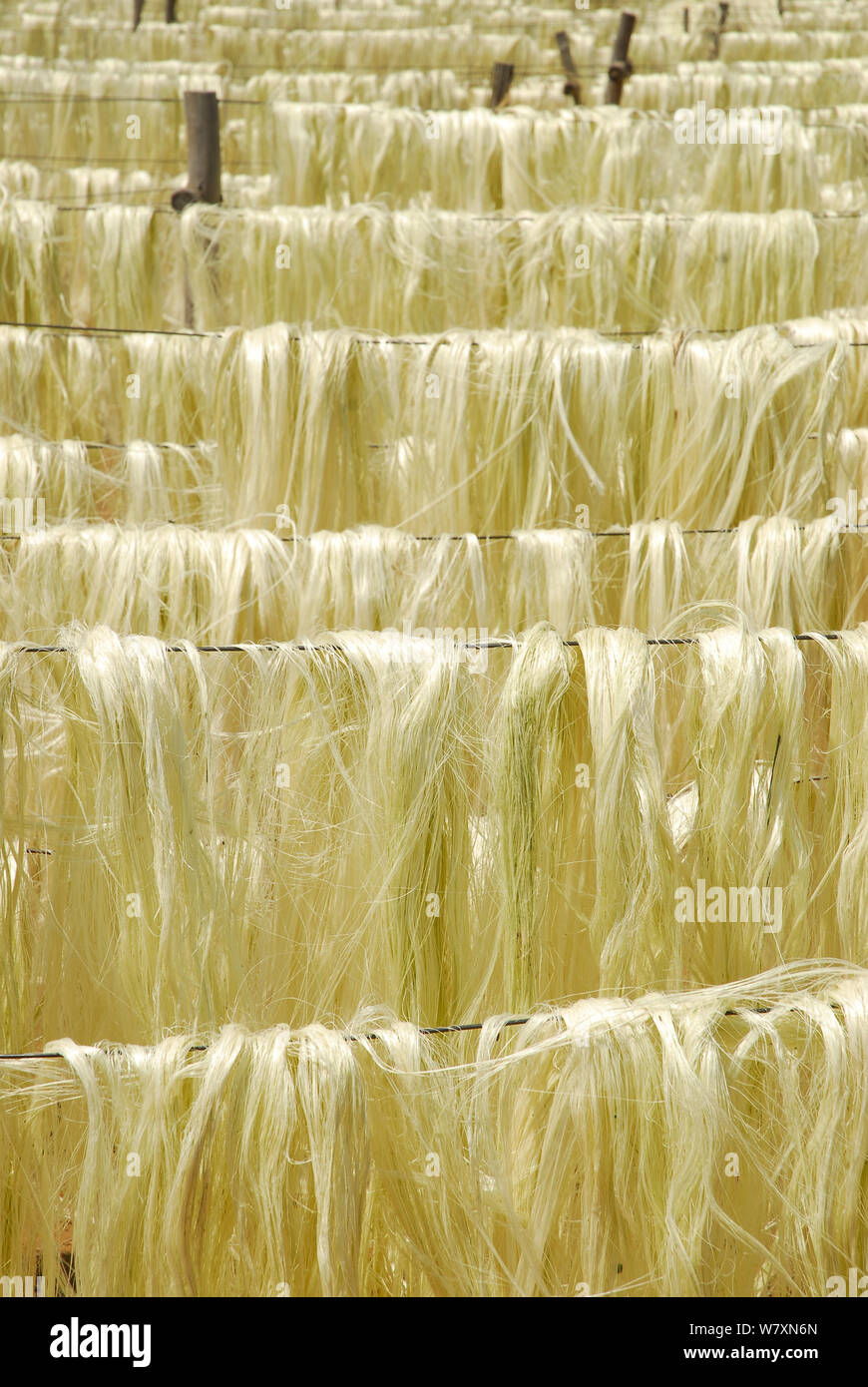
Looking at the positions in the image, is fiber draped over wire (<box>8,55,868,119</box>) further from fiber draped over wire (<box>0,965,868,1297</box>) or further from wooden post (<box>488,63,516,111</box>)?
fiber draped over wire (<box>0,965,868,1297</box>)

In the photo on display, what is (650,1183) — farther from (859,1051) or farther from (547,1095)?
(859,1051)

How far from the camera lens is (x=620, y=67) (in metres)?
5.84

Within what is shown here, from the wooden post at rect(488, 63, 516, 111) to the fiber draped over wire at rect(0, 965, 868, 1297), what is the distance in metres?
4.95

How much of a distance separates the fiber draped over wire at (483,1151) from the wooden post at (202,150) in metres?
3.02

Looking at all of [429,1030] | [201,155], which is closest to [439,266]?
[201,155]

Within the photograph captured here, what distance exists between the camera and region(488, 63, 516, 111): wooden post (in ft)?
18.5

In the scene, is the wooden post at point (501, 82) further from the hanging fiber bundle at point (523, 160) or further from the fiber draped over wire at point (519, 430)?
the fiber draped over wire at point (519, 430)

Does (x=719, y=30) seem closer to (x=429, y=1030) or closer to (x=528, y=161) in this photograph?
(x=528, y=161)

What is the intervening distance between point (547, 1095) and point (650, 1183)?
19 centimetres

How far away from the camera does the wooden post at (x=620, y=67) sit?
5.85 m

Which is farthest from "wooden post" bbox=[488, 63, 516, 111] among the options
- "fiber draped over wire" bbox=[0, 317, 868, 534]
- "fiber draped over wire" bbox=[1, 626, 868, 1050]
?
"fiber draped over wire" bbox=[1, 626, 868, 1050]
